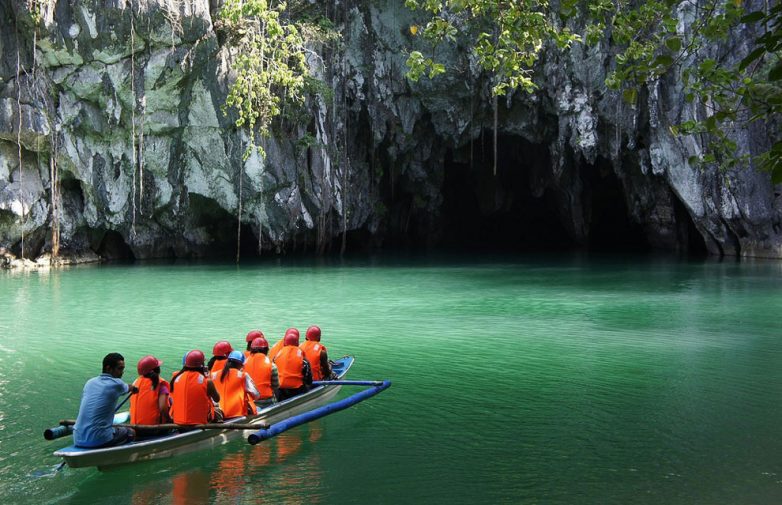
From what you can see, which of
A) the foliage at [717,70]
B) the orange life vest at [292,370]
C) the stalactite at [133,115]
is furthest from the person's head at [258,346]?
the stalactite at [133,115]

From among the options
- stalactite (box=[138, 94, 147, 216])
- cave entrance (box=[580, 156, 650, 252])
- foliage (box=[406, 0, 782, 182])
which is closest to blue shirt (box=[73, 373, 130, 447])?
foliage (box=[406, 0, 782, 182])

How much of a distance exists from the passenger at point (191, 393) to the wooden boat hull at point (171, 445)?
0.15 meters

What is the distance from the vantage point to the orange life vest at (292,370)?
7809 millimetres

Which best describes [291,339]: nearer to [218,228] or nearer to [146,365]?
[146,365]

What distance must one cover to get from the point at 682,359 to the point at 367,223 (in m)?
25.5

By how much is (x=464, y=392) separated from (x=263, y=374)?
93.7 inches

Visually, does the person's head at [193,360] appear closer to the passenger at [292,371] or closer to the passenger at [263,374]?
the passenger at [263,374]

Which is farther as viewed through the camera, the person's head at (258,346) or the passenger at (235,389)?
the person's head at (258,346)

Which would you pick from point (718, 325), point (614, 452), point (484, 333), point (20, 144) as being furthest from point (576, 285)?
point (20, 144)

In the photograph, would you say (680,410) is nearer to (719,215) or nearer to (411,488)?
(411,488)

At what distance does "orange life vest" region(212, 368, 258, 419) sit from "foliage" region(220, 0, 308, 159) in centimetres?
1653

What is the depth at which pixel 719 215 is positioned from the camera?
27.9 m

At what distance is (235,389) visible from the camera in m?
6.80

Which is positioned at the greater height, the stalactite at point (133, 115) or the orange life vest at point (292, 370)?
the stalactite at point (133, 115)
